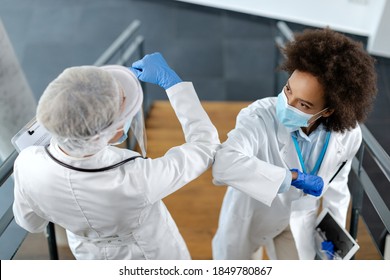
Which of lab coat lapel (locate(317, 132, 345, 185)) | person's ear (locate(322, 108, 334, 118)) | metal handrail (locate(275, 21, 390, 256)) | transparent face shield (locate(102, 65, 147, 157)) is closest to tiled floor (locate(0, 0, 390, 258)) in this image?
metal handrail (locate(275, 21, 390, 256))

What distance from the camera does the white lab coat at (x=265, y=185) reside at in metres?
1.85

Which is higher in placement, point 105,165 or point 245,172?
point 105,165

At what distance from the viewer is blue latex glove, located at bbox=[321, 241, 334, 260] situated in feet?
7.50

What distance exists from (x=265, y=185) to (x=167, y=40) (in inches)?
176

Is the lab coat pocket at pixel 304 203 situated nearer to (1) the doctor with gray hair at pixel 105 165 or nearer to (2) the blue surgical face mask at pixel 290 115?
(2) the blue surgical face mask at pixel 290 115

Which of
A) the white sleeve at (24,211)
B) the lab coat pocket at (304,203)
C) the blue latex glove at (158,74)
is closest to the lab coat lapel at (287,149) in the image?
the lab coat pocket at (304,203)

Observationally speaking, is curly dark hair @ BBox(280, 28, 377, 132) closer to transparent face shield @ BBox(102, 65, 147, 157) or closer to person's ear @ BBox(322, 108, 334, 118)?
person's ear @ BBox(322, 108, 334, 118)

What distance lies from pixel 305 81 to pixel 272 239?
88 centimetres

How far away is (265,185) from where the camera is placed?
185 centimetres

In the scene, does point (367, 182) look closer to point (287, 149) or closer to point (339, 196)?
point (339, 196)

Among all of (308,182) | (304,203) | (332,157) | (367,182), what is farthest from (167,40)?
(308,182)

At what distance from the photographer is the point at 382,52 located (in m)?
5.82

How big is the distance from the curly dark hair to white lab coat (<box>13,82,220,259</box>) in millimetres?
411
